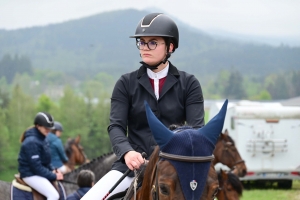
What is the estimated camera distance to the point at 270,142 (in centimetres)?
1919

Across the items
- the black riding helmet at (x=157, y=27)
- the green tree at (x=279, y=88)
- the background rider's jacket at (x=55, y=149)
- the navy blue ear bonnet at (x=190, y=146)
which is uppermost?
the black riding helmet at (x=157, y=27)

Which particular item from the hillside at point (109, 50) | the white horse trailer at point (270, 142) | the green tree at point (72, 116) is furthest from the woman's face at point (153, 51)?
the hillside at point (109, 50)

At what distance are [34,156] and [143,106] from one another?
5863 mm

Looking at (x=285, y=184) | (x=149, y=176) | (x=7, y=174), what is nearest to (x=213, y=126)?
(x=149, y=176)

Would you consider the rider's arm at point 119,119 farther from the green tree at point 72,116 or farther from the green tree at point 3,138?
the green tree at point 72,116

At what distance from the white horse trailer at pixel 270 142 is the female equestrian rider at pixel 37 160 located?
34.2 ft

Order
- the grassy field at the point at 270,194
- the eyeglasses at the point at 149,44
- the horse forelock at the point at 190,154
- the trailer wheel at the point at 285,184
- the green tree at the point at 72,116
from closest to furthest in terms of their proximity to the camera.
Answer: the horse forelock at the point at 190,154, the eyeglasses at the point at 149,44, the grassy field at the point at 270,194, the trailer wheel at the point at 285,184, the green tree at the point at 72,116

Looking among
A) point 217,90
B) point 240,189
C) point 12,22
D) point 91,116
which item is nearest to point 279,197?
point 240,189

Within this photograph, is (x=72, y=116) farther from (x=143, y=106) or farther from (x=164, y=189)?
(x=164, y=189)

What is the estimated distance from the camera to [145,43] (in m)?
4.38

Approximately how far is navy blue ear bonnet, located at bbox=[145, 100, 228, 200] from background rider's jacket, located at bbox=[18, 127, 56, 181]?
669 cm

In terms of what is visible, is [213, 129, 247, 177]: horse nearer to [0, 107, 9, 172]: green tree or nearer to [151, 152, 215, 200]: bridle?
[151, 152, 215, 200]: bridle

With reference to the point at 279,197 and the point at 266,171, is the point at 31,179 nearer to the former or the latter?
the point at 279,197

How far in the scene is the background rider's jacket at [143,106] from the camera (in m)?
4.32
